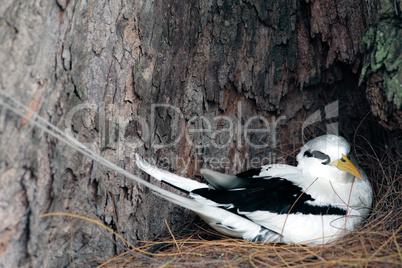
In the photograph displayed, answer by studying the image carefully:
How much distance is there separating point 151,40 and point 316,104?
1.65 metres

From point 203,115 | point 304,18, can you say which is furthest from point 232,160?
point 304,18

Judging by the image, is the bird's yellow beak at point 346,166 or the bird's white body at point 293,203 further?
the bird's yellow beak at point 346,166

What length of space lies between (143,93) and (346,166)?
155 centimetres

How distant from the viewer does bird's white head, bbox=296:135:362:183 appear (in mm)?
2877

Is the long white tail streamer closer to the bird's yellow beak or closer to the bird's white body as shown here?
the bird's white body

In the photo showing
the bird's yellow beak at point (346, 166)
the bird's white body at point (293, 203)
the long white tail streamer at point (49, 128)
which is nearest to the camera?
the long white tail streamer at point (49, 128)

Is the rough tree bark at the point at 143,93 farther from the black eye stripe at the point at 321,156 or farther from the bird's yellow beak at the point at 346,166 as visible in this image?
the bird's yellow beak at the point at 346,166

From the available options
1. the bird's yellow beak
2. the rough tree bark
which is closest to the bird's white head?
the bird's yellow beak

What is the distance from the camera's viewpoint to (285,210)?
102 inches

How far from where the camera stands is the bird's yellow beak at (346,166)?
276 centimetres

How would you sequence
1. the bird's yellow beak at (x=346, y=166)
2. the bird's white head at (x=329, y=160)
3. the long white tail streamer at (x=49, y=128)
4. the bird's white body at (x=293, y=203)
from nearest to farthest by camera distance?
the long white tail streamer at (x=49, y=128) < the bird's white body at (x=293, y=203) < the bird's yellow beak at (x=346, y=166) < the bird's white head at (x=329, y=160)

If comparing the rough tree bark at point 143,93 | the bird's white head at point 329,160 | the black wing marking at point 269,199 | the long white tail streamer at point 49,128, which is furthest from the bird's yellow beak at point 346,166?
the long white tail streamer at point 49,128

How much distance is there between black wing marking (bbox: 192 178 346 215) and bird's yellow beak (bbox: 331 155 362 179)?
300mm

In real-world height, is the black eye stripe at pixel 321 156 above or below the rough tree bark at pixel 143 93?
below
